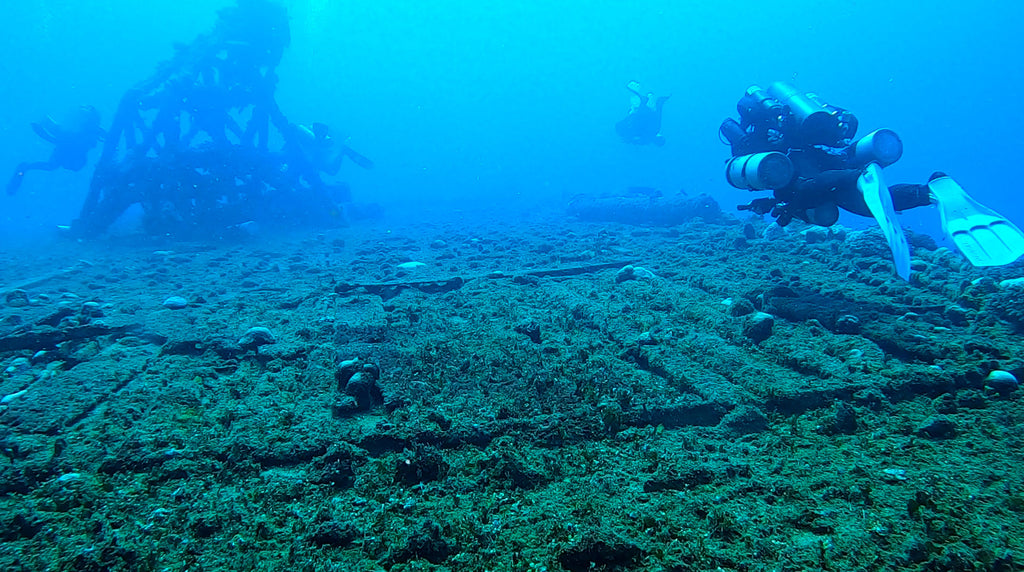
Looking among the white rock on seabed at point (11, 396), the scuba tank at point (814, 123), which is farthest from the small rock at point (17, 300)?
the scuba tank at point (814, 123)

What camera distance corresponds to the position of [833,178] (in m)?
5.78

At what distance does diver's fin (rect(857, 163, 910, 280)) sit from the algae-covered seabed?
65 centimetres

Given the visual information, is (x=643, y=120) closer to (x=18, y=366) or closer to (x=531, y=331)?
(x=531, y=331)

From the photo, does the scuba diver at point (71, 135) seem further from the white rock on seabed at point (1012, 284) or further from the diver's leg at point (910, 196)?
the white rock on seabed at point (1012, 284)

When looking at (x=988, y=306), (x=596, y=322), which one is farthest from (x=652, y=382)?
(x=988, y=306)

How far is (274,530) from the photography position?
93.1 inches

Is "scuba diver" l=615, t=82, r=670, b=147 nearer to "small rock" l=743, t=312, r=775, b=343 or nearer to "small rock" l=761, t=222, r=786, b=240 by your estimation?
"small rock" l=761, t=222, r=786, b=240

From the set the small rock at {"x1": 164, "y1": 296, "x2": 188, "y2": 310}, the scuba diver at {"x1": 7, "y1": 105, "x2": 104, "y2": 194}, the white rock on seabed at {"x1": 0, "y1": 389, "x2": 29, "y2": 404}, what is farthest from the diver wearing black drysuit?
the scuba diver at {"x1": 7, "y1": 105, "x2": 104, "y2": 194}

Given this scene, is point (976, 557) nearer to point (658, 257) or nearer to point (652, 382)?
point (652, 382)

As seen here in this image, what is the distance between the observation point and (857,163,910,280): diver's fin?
184 inches

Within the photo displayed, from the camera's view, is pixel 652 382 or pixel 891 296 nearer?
pixel 652 382

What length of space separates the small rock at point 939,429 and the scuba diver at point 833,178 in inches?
91.5

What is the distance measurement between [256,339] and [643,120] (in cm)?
2421

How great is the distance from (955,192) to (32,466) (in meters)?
8.70
